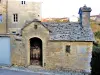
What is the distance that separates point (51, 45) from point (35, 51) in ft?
7.39

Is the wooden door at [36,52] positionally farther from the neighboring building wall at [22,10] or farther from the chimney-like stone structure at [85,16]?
the neighboring building wall at [22,10]

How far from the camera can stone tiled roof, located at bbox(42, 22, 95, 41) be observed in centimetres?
2741

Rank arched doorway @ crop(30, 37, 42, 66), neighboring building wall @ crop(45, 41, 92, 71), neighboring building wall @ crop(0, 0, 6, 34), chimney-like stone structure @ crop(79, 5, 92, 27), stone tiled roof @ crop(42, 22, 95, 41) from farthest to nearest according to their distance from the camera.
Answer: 1. neighboring building wall @ crop(0, 0, 6, 34)
2. chimney-like stone structure @ crop(79, 5, 92, 27)
3. arched doorway @ crop(30, 37, 42, 66)
4. stone tiled roof @ crop(42, 22, 95, 41)
5. neighboring building wall @ crop(45, 41, 92, 71)

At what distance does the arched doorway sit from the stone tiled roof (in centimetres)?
186

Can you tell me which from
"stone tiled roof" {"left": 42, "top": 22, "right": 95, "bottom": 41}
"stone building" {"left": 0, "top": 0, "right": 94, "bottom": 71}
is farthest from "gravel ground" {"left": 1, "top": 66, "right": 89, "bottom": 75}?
"stone tiled roof" {"left": 42, "top": 22, "right": 95, "bottom": 41}

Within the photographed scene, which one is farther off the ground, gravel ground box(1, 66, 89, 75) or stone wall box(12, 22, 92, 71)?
stone wall box(12, 22, 92, 71)

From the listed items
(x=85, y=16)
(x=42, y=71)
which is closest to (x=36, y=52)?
(x=42, y=71)

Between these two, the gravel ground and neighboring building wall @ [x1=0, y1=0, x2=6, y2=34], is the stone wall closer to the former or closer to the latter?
the gravel ground

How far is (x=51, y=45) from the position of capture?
2742 cm

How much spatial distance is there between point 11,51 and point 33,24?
3.62m

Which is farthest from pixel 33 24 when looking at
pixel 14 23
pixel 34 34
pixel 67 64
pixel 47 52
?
pixel 14 23

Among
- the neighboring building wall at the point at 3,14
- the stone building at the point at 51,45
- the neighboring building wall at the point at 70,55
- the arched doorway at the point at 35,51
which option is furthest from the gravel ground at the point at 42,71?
the neighboring building wall at the point at 3,14

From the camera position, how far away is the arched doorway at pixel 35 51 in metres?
28.6

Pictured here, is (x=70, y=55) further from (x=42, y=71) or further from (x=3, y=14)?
(x=3, y=14)
